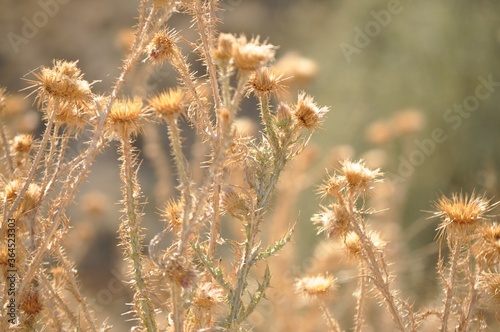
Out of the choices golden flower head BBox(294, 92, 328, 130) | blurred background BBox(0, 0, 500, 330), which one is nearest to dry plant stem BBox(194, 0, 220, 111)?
golden flower head BBox(294, 92, 328, 130)

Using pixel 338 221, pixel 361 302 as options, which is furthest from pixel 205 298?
pixel 361 302

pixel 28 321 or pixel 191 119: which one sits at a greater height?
pixel 191 119

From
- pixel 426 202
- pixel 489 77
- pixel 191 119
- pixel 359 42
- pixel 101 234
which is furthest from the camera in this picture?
pixel 101 234

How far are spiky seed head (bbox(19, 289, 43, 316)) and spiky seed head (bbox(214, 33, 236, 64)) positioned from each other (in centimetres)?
70

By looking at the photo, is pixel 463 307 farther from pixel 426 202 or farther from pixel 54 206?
pixel 426 202

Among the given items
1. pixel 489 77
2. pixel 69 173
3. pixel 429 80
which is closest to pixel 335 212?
pixel 69 173

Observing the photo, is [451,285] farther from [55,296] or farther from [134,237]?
[55,296]

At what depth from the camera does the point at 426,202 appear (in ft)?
16.2

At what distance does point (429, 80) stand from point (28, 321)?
4407 mm

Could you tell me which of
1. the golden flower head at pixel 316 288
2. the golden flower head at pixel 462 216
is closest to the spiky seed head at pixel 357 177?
the golden flower head at pixel 462 216

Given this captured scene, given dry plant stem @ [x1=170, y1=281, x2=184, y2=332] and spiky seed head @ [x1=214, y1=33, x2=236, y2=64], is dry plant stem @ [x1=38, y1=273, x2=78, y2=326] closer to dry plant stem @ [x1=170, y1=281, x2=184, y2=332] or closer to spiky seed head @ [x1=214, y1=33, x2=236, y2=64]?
dry plant stem @ [x1=170, y1=281, x2=184, y2=332]

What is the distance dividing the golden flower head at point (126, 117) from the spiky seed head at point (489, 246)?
786 millimetres

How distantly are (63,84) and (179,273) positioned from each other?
1.73 ft

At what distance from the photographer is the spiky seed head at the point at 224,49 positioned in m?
1.13
